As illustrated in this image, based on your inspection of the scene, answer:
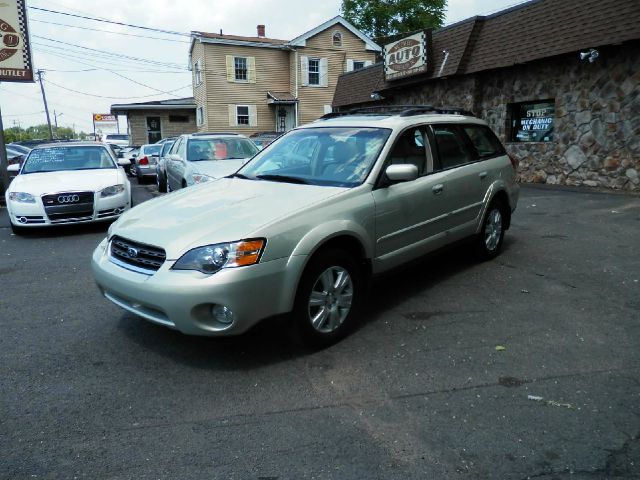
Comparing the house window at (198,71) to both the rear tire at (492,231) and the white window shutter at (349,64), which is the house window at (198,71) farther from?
the rear tire at (492,231)

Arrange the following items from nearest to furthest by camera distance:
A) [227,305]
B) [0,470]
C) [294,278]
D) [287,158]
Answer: [0,470], [227,305], [294,278], [287,158]

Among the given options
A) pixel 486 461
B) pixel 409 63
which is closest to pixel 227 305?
pixel 486 461

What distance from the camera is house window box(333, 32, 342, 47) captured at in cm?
3106

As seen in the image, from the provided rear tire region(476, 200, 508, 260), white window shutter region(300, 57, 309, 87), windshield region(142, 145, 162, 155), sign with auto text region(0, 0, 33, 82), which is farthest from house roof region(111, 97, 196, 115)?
rear tire region(476, 200, 508, 260)

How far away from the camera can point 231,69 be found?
30.0m

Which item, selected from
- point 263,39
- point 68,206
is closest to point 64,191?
point 68,206

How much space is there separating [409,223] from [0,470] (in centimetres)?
334

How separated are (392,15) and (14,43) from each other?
33.6m

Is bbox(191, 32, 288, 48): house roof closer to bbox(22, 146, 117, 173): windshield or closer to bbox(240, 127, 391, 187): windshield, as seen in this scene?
bbox(22, 146, 117, 173): windshield

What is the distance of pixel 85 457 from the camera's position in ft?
8.44

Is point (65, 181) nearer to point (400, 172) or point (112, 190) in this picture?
point (112, 190)

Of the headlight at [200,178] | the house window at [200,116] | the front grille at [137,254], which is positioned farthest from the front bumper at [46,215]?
the house window at [200,116]

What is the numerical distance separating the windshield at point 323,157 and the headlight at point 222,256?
1163mm

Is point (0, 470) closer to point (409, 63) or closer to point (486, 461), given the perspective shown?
point (486, 461)
